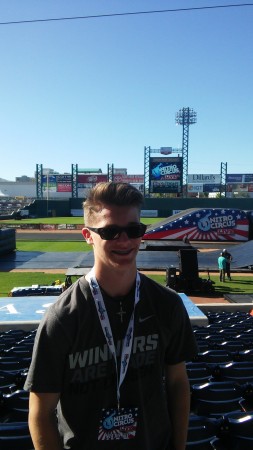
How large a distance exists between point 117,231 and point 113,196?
19cm

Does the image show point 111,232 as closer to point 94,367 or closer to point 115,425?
point 94,367

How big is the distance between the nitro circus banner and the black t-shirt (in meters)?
33.1

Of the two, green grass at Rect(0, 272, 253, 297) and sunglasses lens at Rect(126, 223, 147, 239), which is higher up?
sunglasses lens at Rect(126, 223, 147, 239)

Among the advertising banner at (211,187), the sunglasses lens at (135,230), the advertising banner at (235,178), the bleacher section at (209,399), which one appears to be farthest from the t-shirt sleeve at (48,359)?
the advertising banner at (235,178)

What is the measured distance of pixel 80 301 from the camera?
6.73 ft

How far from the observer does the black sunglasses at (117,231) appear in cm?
212

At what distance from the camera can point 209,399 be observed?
372cm

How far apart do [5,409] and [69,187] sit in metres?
89.2

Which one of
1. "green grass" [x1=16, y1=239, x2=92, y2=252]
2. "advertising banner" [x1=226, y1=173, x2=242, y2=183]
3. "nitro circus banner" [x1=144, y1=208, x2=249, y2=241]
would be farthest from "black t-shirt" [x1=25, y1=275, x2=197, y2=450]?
"advertising banner" [x1=226, y1=173, x2=242, y2=183]

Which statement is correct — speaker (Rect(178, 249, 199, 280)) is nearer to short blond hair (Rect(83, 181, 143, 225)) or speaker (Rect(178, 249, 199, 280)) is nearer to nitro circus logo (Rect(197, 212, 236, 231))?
short blond hair (Rect(83, 181, 143, 225))

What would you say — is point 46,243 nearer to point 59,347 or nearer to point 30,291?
point 30,291

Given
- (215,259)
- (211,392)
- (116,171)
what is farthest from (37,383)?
(116,171)

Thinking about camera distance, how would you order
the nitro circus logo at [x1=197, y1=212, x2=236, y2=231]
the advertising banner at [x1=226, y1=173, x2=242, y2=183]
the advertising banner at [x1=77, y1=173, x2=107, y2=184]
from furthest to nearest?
1. the advertising banner at [x1=226, y1=173, x2=242, y2=183]
2. the advertising banner at [x1=77, y1=173, x2=107, y2=184]
3. the nitro circus logo at [x1=197, y1=212, x2=236, y2=231]

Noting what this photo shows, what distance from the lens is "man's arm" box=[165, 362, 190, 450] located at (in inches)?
86.7
